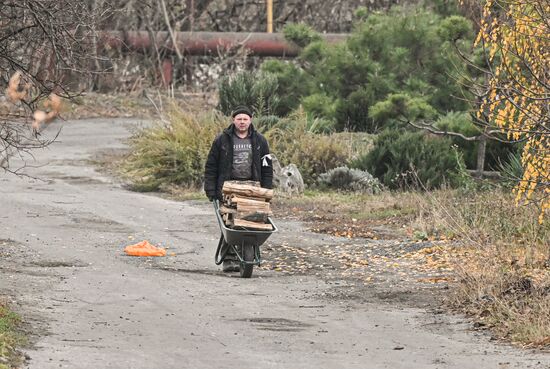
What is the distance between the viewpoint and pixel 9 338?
35.0 feet

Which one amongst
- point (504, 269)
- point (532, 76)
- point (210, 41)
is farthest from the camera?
point (210, 41)

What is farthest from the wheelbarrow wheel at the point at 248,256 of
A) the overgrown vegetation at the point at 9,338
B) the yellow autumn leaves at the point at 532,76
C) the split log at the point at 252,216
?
the overgrown vegetation at the point at 9,338

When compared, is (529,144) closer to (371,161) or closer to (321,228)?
(321,228)

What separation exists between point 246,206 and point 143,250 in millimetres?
2323

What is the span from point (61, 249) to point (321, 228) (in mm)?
4094

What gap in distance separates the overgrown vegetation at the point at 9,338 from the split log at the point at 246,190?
3607 millimetres

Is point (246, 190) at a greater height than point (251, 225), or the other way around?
point (246, 190)

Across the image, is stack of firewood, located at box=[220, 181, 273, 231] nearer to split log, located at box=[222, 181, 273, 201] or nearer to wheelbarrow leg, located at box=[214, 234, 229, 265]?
split log, located at box=[222, 181, 273, 201]

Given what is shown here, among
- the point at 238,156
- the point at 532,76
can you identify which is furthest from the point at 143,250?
the point at 532,76

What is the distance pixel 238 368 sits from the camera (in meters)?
10.3

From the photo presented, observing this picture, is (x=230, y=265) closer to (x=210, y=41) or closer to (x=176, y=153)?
(x=176, y=153)

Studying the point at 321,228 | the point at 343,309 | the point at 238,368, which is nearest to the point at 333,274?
the point at 343,309

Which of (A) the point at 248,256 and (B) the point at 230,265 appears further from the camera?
(B) the point at 230,265

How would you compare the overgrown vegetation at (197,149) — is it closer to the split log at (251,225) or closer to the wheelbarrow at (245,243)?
the wheelbarrow at (245,243)
